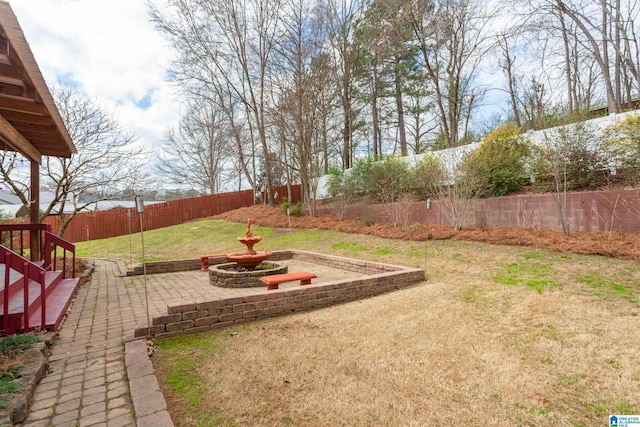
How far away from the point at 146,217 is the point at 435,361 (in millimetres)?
21896

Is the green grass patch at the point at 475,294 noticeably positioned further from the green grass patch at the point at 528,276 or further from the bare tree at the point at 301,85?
the bare tree at the point at 301,85

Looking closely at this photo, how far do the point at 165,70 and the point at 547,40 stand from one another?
57.7 ft

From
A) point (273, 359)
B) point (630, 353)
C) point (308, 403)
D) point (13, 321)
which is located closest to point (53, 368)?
point (13, 321)

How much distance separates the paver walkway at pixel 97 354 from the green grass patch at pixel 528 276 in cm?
329

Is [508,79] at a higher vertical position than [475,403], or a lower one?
higher

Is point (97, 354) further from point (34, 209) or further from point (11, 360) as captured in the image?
point (34, 209)

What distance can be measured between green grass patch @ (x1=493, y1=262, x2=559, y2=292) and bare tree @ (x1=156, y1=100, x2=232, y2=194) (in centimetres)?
2399

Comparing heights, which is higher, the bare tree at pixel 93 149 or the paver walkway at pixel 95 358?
the bare tree at pixel 93 149

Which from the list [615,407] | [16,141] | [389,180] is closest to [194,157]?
[389,180]

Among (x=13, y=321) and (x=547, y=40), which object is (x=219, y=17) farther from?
(x=13, y=321)

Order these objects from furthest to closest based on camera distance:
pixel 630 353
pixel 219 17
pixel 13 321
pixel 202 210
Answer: pixel 202 210
pixel 219 17
pixel 13 321
pixel 630 353

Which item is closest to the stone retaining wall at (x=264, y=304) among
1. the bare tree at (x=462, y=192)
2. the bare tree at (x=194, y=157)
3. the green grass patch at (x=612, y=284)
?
the green grass patch at (x=612, y=284)

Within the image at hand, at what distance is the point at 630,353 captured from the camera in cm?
294

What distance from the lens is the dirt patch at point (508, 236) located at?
5.95m
